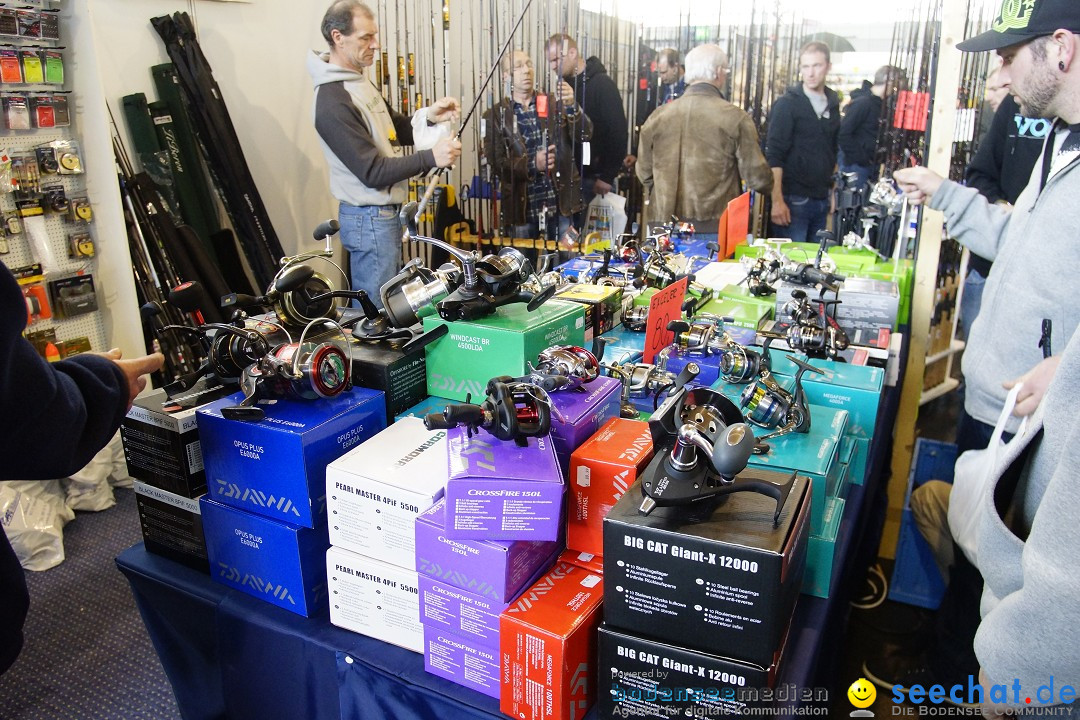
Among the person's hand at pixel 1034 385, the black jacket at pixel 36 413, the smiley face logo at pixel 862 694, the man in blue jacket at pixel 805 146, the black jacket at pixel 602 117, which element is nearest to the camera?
the black jacket at pixel 36 413

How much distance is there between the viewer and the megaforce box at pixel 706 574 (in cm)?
98

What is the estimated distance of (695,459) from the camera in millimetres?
1079

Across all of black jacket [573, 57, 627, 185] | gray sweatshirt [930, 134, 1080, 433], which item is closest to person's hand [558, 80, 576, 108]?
black jacket [573, 57, 627, 185]

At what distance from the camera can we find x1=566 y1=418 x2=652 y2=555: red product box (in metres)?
1.23

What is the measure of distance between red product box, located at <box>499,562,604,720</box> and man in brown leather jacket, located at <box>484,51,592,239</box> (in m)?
3.99

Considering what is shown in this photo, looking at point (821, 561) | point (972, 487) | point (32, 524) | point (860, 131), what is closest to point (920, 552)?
point (972, 487)

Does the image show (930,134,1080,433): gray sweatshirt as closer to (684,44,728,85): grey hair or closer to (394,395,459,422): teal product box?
(394,395,459,422): teal product box

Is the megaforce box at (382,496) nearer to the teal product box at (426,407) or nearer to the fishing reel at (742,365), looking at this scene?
the teal product box at (426,407)

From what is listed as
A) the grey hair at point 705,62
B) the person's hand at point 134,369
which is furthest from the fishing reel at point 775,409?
the grey hair at point 705,62

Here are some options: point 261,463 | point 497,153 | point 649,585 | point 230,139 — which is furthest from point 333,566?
point 497,153

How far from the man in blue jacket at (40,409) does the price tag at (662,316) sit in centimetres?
113

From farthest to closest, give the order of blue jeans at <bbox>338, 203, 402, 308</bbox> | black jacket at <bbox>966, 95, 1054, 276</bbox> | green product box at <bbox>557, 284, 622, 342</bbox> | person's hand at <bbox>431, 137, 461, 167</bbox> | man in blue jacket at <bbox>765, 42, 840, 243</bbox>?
man in blue jacket at <bbox>765, 42, 840, 243</bbox>, blue jeans at <bbox>338, 203, 402, 308</bbox>, person's hand at <bbox>431, 137, 461, 167</bbox>, black jacket at <bbox>966, 95, 1054, 276</bbox>, green product box at <bbox>557, 284, 622, 342</bbox>

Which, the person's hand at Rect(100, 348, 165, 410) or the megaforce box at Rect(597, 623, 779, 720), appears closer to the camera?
the megaforce box at Rect(597, 623, 779, 720)

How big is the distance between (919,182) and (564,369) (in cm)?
159
